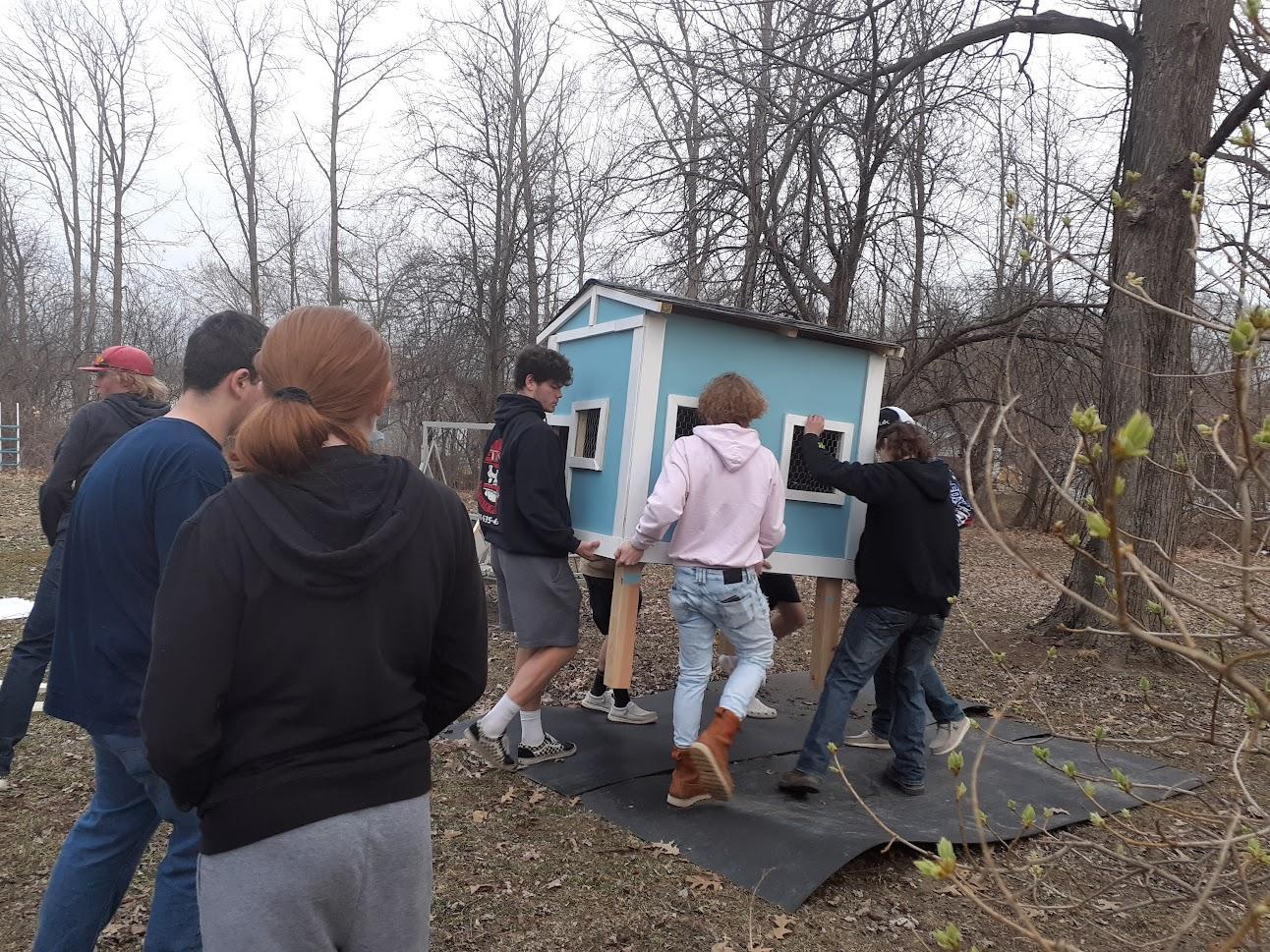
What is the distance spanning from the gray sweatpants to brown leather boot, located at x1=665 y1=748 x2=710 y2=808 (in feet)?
8.03

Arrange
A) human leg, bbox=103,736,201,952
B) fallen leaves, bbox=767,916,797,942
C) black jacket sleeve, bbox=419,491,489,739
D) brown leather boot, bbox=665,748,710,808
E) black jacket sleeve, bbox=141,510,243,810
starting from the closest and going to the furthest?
black jacket sleeve, bbox=141,510,243,810
black jacket sleeve, bbox=419,491,489,739
human leg, bbox=103,736,201,952
fallen leaves, bbox=767,916,797,942
brown leather boot, bbox=665,748,710,808

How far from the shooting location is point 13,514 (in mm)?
13453

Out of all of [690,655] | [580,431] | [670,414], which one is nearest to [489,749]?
[690,655]

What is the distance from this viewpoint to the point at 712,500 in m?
4.07

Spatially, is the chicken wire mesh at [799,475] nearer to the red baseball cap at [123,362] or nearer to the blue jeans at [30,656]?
the red baseball cap at [123,362]

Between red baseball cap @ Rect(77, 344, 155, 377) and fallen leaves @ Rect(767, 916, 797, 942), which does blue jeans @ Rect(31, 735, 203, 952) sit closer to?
fallen leaves @ Rect(767, 916, 797, 942)

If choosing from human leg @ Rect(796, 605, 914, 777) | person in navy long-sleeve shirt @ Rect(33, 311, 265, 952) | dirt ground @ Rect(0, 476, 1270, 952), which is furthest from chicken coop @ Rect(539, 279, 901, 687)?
person in navy long-sleeve shirt @ Rect(33, 311, 265, 952)

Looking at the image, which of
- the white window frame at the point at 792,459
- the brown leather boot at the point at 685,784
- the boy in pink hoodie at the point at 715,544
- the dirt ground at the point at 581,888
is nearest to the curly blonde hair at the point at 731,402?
the boy in pink hoodie at the point at 715,544

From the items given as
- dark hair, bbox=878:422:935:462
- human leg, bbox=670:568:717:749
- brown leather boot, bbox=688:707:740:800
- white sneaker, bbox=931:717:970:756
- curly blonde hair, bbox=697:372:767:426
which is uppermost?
curly blonde hair, bbox=697:372:767:426

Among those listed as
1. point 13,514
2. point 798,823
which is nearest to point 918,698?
point 798,823

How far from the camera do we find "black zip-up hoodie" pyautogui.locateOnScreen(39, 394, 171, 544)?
3664 mm

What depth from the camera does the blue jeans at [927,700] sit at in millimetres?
4789

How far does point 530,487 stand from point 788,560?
141 cm

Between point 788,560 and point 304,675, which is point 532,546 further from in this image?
point 304,675
